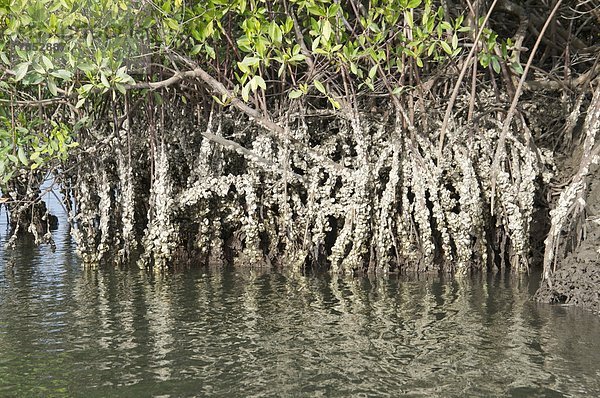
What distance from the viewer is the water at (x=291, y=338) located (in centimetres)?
549

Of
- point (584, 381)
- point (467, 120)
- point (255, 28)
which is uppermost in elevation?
point (255, 28)

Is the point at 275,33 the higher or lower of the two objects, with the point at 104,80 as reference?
higher

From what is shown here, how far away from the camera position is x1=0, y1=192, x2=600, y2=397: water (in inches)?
216

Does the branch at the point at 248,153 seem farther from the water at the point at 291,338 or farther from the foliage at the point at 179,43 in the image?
the water at the point at 291,338

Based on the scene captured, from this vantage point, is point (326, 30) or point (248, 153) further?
point (248, 153)

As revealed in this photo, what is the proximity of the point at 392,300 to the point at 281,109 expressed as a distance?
2.49 meters

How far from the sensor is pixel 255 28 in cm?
762

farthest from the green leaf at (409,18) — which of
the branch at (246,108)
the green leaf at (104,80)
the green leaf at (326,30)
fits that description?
the green leaf at (104,80)

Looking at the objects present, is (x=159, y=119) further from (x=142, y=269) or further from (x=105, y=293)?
(x=105, y=293)

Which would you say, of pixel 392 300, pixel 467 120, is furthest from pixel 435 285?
pixel 467 120

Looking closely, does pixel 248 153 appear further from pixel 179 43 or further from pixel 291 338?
pixel 291 338

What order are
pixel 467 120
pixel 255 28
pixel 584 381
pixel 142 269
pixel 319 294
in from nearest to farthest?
pixel 584 381, pixel 255 28, pixel 319 294, pixel 467 120, pixel 142 269

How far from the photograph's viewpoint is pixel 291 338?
A: 6547 mm

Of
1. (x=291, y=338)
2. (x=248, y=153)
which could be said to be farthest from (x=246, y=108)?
(x=291, y=338)
